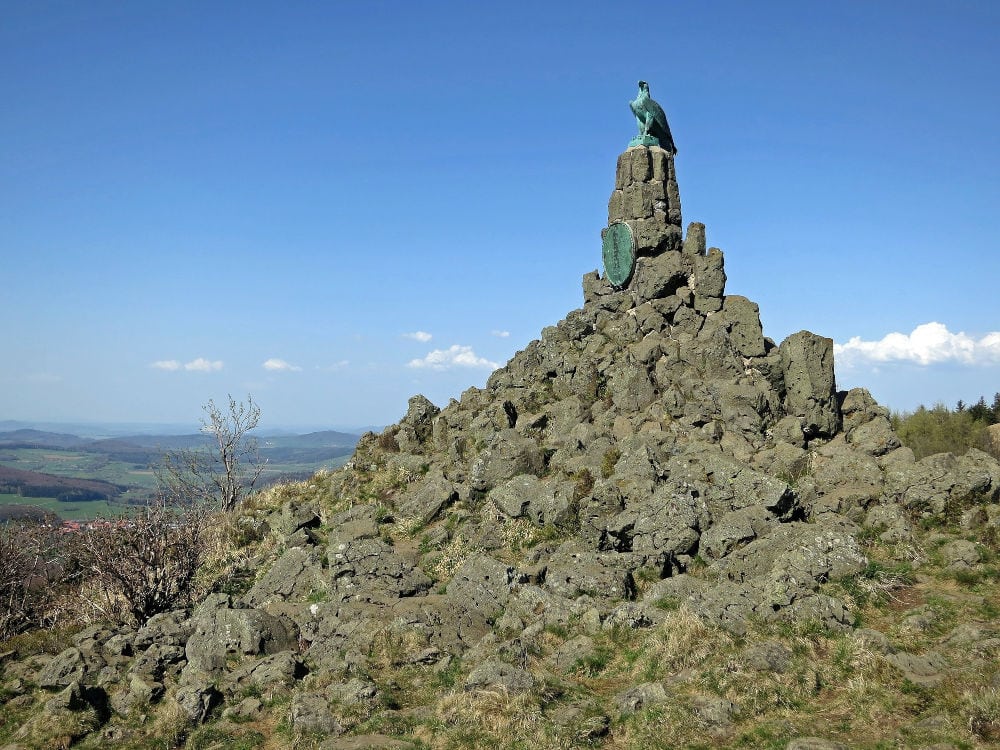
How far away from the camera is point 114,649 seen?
21469 millimetres

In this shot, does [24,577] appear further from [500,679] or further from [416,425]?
[500,679]

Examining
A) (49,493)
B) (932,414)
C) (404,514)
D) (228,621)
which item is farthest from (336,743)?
(49,493)

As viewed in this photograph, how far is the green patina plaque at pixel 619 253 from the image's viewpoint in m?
35.7

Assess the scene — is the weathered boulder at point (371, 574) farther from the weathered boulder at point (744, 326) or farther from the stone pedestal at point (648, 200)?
the stone pedestal at point (648, 200)

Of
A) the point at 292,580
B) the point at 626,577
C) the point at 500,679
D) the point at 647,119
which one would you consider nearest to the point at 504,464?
the point at 626,577

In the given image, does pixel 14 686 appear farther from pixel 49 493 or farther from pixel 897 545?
pixel 49 493

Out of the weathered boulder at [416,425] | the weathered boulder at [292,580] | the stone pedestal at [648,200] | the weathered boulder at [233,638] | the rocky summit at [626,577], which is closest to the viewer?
the rocky summit at [626,577]

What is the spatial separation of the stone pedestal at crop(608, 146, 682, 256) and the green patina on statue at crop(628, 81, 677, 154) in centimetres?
43

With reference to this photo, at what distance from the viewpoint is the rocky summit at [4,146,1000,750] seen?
15133mm

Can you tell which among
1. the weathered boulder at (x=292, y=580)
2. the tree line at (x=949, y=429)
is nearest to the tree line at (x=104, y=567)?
the weathered boulder at (x=292, y=580)

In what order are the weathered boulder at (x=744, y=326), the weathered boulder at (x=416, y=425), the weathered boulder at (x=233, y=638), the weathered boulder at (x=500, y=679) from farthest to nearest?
the weathered boulder at (x=416, y=425) < the weathered boulder at (x=744, y=326) < the weathered boulder at (x=233, y=638) < the weathered boulder at (x=500, y=679)

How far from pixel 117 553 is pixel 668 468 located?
21454mm

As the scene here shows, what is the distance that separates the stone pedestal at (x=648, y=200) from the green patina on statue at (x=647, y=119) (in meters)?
0.43

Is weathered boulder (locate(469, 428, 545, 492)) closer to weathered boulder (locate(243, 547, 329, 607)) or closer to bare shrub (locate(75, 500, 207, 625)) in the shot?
weathered boulder (locate(243, 547, 329, 607))
